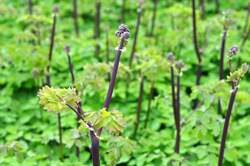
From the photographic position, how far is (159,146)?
10.7 feet

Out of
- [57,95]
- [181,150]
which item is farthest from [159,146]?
[57,95]

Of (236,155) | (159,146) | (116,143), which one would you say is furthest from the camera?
(159,146)

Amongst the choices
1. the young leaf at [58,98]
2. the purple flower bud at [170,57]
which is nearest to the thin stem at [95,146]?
the young leaf at [58,98]

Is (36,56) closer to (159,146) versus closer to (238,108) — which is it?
(159,146)

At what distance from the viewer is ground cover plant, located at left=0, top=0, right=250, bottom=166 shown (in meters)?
2.61

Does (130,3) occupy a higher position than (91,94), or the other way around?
(130,3)

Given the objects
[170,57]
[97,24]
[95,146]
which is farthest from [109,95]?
[97,24]

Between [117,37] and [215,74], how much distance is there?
2124 mm

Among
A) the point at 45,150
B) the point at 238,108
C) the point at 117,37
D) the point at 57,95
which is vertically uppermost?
the point at 117,37

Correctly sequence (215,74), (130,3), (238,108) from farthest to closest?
1. (130,3)
2. (215,74)
3. (238,108)

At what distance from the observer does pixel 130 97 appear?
3730 mm

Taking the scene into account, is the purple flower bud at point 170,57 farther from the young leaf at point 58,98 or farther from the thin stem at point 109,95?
the young leaf at point 58,98

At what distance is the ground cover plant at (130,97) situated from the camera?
2607 mm

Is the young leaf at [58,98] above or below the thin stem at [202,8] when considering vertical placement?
below
